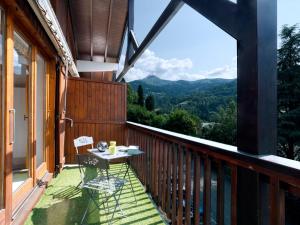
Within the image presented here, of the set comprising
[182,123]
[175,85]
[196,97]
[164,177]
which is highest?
[175,85]

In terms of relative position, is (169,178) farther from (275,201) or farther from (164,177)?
(275,201)

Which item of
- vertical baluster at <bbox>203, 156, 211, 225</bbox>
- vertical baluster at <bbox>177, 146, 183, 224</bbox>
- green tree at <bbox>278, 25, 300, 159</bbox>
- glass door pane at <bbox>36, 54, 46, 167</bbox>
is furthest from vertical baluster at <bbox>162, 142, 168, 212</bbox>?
green tree at <bbox>278, 25, 300, 159</bbox>

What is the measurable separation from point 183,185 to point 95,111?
3812 mm

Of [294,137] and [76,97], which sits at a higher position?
[76,97]

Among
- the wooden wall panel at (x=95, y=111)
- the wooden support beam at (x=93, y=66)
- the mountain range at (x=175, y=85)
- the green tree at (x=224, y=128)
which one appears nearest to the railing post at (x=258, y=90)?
the wooden wall panel at (x=95, y=111)

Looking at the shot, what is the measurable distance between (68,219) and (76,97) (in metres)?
3.32

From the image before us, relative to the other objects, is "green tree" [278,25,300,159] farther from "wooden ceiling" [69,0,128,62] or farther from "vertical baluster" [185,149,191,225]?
"vertical baluster" [185,149,191,225]

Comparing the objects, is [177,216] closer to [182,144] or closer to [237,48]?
[182,144]

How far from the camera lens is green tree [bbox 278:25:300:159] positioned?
60.5ft

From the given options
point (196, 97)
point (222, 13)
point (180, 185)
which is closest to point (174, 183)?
point (180, 185)

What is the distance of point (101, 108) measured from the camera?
19.1 ft

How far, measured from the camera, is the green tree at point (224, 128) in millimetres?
26772

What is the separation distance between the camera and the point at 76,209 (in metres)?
3.03

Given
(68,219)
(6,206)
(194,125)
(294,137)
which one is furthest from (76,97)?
(194,125)
